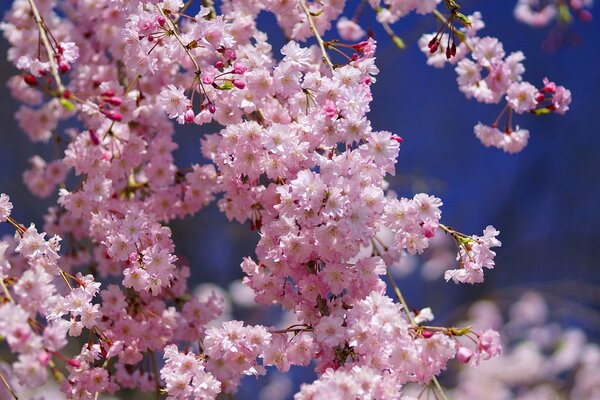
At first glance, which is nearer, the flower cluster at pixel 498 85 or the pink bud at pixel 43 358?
the pink bud at pixel 43 358

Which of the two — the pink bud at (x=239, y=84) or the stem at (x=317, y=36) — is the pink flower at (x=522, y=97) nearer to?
the stem at (x=317, y=36)

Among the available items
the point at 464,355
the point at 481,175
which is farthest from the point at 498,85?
the point at 481,175

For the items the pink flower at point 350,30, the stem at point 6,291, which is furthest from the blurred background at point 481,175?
the stem at point 6,291

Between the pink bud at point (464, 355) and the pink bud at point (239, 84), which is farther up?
the pink bud at point (239, 84)

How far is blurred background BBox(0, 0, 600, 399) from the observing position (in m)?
4.35

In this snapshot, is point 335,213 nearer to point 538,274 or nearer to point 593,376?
point 593,376

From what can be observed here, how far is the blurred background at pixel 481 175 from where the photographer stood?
14.3 feet

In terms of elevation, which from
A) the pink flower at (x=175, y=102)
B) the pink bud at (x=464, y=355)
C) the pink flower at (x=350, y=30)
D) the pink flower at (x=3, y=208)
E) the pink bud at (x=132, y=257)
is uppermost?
the pink flower at (x=350, y=30)

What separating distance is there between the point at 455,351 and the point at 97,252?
1125mm

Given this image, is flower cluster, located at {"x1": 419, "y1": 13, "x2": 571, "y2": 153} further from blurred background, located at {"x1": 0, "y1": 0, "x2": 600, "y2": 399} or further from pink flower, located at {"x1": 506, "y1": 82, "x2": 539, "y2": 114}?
blurred background, located at {"x1": 0, "y1": 0, "x2": 600, "y2": 399}

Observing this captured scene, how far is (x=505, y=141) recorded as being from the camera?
1.95 metres

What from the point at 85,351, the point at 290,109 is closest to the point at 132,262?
the point at 85,351

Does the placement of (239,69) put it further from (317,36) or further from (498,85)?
(498,85)

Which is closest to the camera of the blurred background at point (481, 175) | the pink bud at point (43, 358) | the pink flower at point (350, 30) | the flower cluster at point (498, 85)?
the pink bud at point (43, 358)
